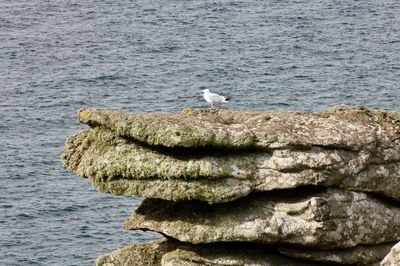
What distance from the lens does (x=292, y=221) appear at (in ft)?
97.8

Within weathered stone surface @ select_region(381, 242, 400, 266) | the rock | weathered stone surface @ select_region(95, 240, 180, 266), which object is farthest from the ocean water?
weathered stone surface @ select_region(381, 242, 400, 266)

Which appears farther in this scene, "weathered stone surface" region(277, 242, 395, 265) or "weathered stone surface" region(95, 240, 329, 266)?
"weathered stone surface" region(95, 240, 329, 266)

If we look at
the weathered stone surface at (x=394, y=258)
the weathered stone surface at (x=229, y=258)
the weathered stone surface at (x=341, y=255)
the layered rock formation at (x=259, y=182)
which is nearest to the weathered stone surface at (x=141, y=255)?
the layered rock formation at (x=259, y=182)

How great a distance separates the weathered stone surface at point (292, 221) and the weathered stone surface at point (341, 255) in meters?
0.25

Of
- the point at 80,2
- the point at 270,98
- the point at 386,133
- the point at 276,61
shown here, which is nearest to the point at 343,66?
the point at 276,61

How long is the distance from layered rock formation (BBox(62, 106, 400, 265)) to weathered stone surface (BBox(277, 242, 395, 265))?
31 mm

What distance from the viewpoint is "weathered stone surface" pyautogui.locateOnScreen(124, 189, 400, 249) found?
1171 inches

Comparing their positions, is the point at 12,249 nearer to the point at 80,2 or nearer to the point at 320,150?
the point at 320,150

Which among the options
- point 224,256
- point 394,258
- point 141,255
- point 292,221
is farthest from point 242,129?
point 394,258

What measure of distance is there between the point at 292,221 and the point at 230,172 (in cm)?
223

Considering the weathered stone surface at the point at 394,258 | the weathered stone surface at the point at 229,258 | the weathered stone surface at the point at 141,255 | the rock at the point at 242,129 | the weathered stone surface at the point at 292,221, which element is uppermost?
the weathered stone surface at the point at 394,258

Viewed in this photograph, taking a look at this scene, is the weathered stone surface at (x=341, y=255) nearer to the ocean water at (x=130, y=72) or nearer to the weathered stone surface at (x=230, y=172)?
the weathered stone surface at (x=230, y=172)

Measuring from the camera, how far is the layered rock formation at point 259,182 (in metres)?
29.8

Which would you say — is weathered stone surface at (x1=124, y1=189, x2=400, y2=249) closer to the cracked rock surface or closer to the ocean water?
the cracked rock surface
